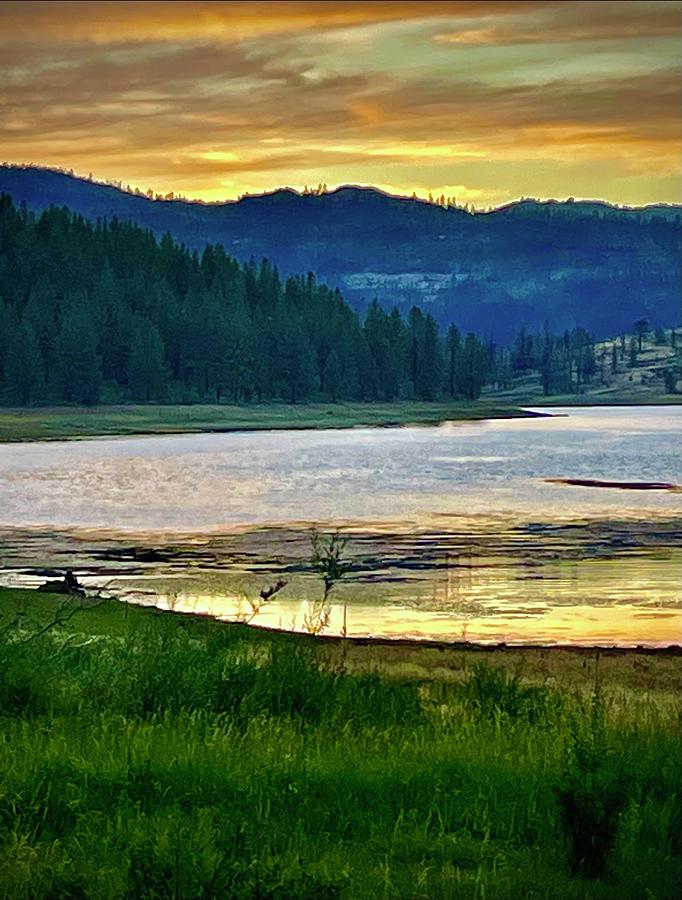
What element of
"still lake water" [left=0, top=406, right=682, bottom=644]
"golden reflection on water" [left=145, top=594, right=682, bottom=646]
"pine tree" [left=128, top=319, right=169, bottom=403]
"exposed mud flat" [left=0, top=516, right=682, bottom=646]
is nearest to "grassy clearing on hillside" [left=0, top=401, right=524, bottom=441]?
"pine tree" [left=128, top=319, right=169, bottom=403]

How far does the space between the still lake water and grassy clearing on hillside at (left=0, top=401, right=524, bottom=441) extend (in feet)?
73.8

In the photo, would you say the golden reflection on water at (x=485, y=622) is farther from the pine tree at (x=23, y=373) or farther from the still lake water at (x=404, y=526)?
the pine tree at (x=23, y=373)

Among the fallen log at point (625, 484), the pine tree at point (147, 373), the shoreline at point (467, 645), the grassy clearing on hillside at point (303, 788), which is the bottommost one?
the fallen log at point (625, 484)

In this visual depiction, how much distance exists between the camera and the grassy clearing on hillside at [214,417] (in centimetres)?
12106

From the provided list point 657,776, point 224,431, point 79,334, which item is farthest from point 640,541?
point 79,334

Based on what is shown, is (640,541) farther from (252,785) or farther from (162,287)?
(162,287)

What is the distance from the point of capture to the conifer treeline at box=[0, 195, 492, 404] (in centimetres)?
13975

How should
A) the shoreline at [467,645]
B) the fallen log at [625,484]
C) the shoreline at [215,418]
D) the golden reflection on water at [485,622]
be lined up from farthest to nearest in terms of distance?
the shoreline at [215,418] < the fallen log at [625,484] < the golden reflection on water at [485,622] < the shoreline at [467,645]

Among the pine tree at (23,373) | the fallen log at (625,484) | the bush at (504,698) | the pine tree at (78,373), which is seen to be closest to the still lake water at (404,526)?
the fallen log at (625,484)

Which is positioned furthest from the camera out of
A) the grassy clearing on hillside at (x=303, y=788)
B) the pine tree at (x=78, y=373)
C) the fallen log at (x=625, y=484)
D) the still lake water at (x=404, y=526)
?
the pine tree at (x=78, y=373)

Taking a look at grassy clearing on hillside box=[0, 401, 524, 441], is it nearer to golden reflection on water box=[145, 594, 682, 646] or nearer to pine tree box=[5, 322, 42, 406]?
pine tree box=[5, 322, 42, 406]

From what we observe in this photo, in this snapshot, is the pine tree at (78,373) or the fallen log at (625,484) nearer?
the fallen log at (625,484)

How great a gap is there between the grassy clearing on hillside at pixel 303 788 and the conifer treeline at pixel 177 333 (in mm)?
120348

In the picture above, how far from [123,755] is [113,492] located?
52.4 metres
